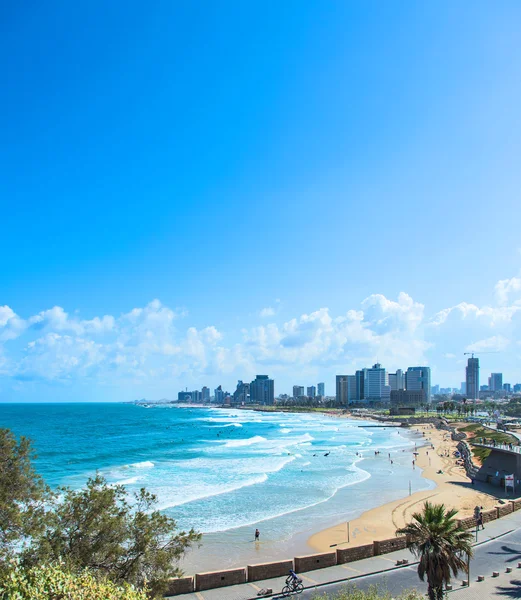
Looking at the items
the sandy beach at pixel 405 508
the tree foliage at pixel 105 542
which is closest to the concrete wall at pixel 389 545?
the sandy beach at pixel 405 508

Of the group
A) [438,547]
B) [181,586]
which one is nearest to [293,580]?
[181,586]

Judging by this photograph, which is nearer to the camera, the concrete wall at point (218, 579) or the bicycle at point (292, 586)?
the bicycle at point (292, 586)

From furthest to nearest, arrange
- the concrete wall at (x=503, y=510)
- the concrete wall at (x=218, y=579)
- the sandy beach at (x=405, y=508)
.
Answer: the sandy beach at (x=405, y=508) < the concrete wall at (x=503, y=510) < the concrete wall at (x=218, y=579)

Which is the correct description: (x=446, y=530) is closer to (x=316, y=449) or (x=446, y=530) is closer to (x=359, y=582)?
(x=359, y=582)

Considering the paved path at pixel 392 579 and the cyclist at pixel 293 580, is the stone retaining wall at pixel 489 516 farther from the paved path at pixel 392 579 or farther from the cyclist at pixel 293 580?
the cyclist at pixel 293 580

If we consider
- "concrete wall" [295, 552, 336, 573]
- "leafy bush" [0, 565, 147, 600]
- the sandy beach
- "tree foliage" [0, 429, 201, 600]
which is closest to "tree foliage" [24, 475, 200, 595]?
"tree foliage" [0, 429, 201, 600]

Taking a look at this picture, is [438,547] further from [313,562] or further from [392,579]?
[313,562]

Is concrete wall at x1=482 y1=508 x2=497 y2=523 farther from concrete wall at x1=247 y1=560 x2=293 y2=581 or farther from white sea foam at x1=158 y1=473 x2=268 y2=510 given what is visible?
white sea foam at x1=158 y1=473 x2=268 y2=510
